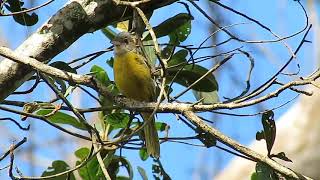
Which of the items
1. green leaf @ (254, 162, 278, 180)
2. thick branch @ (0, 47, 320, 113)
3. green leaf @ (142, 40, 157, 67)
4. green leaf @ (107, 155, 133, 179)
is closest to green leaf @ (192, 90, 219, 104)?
green leaf @ (142, 40, 157, 67)

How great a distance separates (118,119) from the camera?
1.88 metres

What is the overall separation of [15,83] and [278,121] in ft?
9.41

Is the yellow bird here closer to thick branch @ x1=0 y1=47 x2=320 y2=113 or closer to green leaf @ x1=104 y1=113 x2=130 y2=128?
green leaf @ x1=104 y1=113 x2=130 y2=128

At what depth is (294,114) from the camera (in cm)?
409

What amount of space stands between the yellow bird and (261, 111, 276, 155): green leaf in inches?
13.2

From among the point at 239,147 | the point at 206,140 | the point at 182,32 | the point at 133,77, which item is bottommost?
the point at 239,147

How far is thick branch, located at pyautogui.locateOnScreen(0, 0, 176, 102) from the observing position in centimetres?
154

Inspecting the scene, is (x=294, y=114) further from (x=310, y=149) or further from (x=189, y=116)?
(x=189, y=116)

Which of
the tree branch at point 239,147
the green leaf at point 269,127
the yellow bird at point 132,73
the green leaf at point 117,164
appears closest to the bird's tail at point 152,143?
the yellow bird at point 132,73

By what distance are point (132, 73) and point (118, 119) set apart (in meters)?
0.19

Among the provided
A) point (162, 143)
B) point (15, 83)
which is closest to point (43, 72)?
point (15, 83)

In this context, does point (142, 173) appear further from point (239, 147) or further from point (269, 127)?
point (239, 147)

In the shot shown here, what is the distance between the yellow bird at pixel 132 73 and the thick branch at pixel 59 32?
317mm

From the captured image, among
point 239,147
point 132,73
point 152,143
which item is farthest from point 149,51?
point 239,147
